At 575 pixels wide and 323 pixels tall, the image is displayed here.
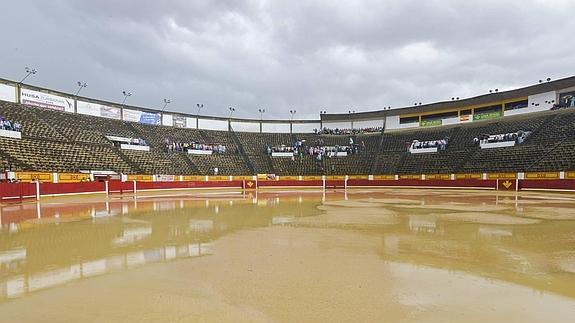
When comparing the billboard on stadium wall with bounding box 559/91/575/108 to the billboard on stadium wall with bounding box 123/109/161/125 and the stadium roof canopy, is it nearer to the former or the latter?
the stadium roof canopy

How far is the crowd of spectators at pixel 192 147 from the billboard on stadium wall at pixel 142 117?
4.84 m

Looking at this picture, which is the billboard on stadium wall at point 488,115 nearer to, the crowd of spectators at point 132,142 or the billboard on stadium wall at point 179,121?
the billboard on stadium wall at point 179,121

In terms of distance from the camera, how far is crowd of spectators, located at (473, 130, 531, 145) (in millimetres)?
42656

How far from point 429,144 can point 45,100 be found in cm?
5012

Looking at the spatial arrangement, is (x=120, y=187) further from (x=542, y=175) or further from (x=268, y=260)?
(x=542, y=175)

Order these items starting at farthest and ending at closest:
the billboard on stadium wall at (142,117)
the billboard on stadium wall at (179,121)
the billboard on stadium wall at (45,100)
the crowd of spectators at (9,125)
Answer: the billboard on stadium wall at (179,121)
the billboard on stadium wall at (142,117)
the billboard on stadium wall at (45,100)
the crowd of spectators at (9,125)

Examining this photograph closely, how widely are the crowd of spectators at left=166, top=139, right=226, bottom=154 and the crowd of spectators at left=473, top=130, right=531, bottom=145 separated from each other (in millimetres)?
36863

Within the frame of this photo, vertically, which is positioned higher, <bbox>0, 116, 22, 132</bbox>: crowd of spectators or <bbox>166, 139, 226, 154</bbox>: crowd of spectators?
<bbox>0, 116, 22, 132</bbox>: crowd of spectators

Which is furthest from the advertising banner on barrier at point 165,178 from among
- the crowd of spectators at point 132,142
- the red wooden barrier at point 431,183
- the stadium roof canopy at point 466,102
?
the stadium roof canopy at point 466,102

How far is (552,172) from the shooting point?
115ft

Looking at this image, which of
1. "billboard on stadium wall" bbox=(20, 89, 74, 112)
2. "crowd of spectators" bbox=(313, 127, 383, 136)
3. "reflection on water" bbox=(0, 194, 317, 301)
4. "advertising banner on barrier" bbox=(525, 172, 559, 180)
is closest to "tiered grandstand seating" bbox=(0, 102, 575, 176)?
"advertising banner on barrier" bbox=(525, 172, 559, 180)

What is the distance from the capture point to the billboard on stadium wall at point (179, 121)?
2229 inches

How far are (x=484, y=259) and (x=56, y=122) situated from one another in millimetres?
44177

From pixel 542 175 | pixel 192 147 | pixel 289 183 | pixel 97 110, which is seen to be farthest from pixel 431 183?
pixel 97 110
